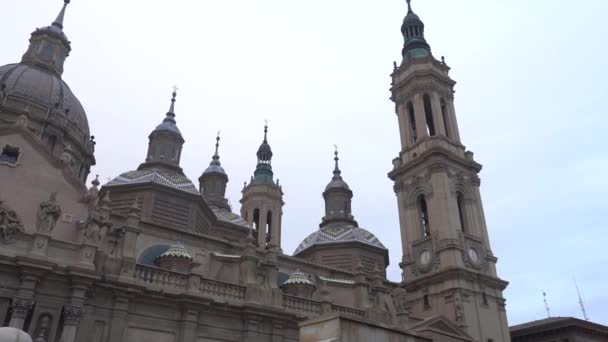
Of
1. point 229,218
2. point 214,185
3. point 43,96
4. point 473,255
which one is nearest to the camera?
point 43,96

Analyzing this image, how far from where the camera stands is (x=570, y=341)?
39562mm

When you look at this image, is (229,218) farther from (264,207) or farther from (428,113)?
(428,113)

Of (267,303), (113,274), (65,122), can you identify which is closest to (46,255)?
(113,274)

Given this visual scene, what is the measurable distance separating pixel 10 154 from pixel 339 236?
26061 millimetres

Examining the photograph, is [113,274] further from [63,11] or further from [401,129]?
[63,11]

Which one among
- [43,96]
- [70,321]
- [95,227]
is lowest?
[70,321]

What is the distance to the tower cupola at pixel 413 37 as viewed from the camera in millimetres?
48312

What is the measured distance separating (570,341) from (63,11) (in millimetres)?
→ 53819

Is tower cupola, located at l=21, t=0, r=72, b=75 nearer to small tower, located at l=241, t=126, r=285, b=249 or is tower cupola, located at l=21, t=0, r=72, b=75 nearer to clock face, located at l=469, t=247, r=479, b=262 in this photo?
small tower, located at l=241, t=126, r=285, b=249

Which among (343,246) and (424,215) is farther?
(424,215)

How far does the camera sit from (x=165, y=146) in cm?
3894

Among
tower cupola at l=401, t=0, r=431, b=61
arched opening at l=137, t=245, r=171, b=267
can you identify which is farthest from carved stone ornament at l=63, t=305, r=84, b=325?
tower cupola at l=401, t=0, r=431, b=61

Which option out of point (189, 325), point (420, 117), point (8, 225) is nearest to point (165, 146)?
point (8, 225)

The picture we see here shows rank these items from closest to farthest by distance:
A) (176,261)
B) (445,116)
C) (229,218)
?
(176,261), (229,218), (445,116)
